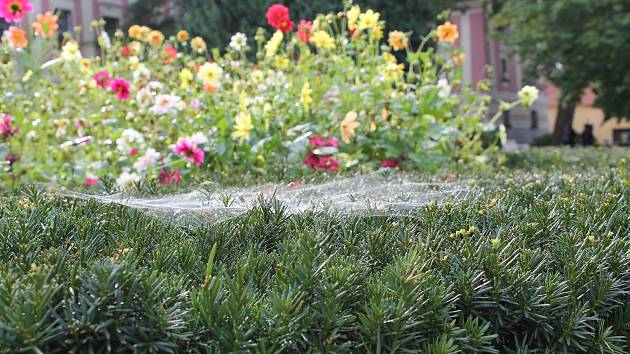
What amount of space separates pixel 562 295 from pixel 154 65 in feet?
15.0

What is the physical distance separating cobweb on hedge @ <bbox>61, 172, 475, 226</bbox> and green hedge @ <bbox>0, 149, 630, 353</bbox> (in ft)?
0.52

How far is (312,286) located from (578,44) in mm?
18252

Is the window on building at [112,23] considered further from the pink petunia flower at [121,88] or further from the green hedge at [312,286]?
the green hedge at [312,286]

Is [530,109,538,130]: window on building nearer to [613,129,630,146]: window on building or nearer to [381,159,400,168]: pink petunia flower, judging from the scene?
[613,129,630,146]: window on building

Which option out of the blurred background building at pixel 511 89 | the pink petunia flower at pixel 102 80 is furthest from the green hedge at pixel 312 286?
the blurred background building at pixel 511 89

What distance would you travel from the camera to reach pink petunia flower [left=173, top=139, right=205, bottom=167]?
13.1 ft

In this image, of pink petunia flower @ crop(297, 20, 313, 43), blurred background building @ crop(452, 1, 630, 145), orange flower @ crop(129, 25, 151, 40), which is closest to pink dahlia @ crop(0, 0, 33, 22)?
orange flower @ crop(129, 25, 151, 40)

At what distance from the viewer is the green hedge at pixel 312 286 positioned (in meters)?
1.13

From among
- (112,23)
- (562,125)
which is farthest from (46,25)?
(562,125)

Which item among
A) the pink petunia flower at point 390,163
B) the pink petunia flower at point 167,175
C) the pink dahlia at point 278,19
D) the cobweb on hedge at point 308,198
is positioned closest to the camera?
the cobweb on hedge at point 308,198

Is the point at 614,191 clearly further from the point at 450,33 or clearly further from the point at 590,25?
the point at 590,25

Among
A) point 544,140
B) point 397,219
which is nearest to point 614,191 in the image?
point 397,219

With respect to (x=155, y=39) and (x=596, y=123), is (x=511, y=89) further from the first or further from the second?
(x=155, y=39)

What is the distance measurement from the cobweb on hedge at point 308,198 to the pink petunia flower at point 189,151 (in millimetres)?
1106
